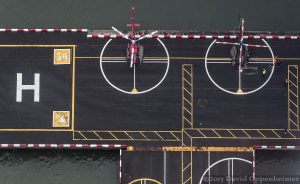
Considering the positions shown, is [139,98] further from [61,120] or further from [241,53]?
[241,53]

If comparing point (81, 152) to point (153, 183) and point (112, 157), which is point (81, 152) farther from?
point (153, 183)

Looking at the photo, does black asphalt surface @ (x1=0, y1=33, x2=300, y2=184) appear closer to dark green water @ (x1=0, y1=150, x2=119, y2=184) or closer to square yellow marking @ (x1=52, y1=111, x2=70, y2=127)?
square yellow marking @ (x1=52, y1=111, x2=70, y2=127)

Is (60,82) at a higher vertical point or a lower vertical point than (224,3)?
lower

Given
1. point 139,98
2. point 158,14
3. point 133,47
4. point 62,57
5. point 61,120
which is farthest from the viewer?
point 158,14

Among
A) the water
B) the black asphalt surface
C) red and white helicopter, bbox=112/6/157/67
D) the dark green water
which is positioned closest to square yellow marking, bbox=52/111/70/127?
the black asphalt surface

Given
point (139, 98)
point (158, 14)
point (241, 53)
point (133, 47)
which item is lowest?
point (139, 98)

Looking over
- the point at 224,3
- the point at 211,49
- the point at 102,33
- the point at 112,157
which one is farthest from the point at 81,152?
the point at 224,3

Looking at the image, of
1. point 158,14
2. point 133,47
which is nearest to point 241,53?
point 158,14
